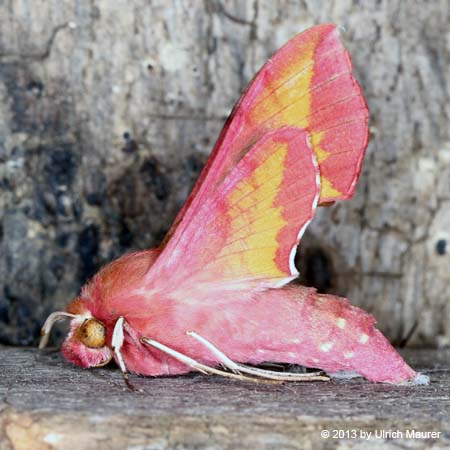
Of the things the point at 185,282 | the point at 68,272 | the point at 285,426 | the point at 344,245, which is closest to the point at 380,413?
the point at 285,426

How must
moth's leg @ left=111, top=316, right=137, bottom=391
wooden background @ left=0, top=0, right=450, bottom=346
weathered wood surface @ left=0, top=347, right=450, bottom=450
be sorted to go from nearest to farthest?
weathered wood surface @ left=0, top=347, right=450, bottom=450, moth's leg @ left=111, top=316, right=137, bottom=391, wooden background @ left=0, top=0, right=450, bottom=346

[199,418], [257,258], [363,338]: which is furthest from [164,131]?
[199,418]

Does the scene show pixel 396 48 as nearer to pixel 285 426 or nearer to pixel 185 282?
pixel 185 282

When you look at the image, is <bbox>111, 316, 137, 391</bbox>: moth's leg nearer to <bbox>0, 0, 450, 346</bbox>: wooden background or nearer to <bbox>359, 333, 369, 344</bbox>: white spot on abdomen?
<bbox>359, 333, 369, 344</bbox>: white spot on abdomen

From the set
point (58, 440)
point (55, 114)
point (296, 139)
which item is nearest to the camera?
point (58, 440)

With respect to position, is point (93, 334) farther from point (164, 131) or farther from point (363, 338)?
point (164, 131)

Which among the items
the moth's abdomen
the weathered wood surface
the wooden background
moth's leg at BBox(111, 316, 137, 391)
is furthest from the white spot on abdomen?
the wooden background

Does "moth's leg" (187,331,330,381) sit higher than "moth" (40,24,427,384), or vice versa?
"moth" (40,24,427,384)
